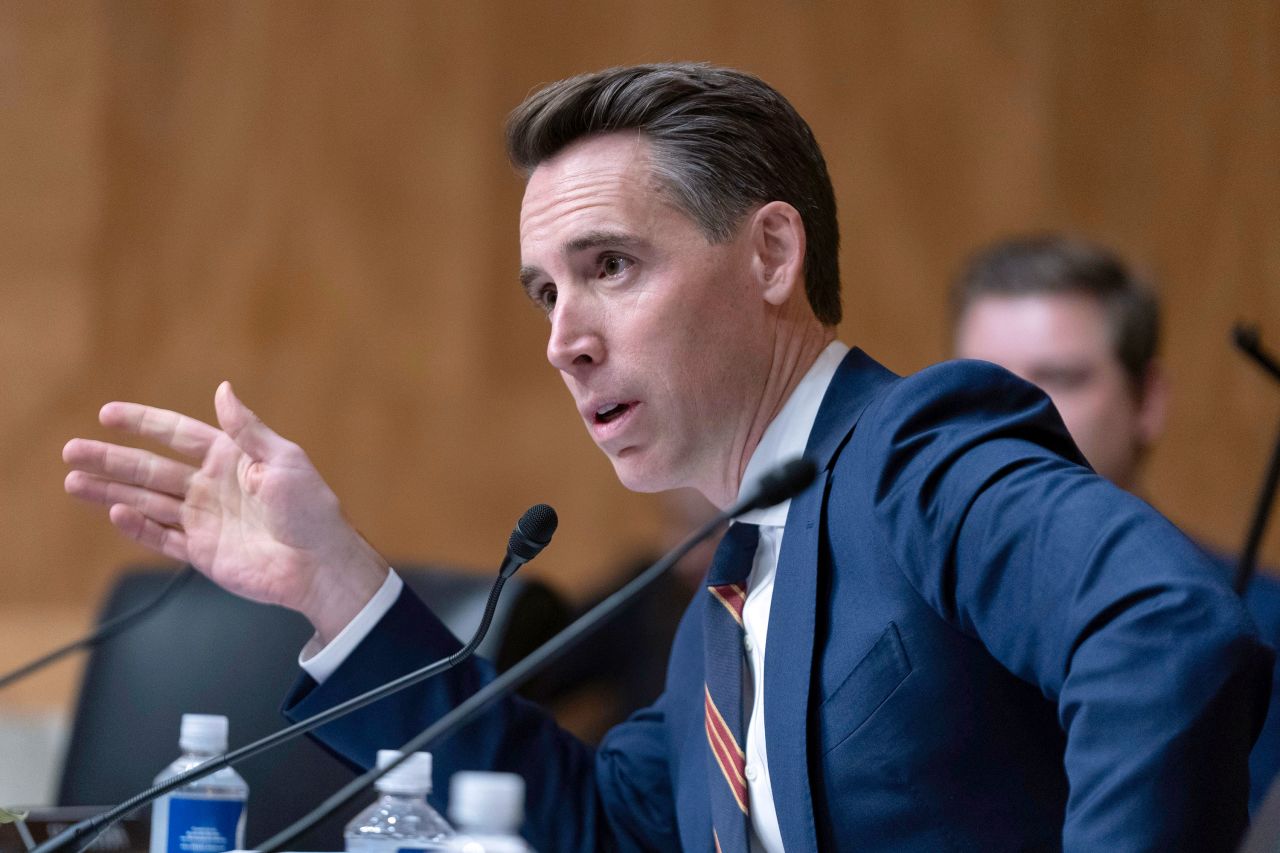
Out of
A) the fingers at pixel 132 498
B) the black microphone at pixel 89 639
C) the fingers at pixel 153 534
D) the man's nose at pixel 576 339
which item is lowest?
the black microphone at pixel 89 639

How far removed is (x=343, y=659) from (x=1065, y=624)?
79 centimetres

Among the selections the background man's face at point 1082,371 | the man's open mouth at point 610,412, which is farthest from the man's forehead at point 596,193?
the background man's face at point 1082,371

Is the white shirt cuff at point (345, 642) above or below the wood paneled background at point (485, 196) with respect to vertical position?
below

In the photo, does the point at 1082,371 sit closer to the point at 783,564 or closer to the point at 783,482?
the point at 783,564

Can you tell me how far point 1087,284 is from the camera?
275 cm

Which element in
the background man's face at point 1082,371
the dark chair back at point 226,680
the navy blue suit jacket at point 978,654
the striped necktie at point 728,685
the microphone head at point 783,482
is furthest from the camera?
the background man's face at point 1082,371

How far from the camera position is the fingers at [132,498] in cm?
168

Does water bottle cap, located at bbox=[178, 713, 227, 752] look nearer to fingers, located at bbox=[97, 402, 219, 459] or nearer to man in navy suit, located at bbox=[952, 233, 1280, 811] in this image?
fingers, located at bbox=[97, 402, 219, 459]

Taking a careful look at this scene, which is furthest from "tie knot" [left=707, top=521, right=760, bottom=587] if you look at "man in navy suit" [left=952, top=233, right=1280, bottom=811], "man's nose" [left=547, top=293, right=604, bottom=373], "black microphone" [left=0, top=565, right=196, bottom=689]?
"man in navy suit" [left=952, top=233, right=1280, bottom=811]

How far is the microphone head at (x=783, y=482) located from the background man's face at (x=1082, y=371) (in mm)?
1571

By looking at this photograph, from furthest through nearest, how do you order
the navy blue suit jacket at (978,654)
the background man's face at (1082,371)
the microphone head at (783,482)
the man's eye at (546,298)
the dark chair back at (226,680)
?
1. the background man's face at (1082,371)
2. the dark chair back at (226,680)
3. the man's eye at (546,298)
4. the microphone head at (783,482)
5. the navy blue suit jacket at (978,654)

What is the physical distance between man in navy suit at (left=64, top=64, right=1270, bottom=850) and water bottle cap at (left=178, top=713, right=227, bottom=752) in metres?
0.15

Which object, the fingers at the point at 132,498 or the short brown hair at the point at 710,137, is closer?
the short brown hair at the point at 710,137

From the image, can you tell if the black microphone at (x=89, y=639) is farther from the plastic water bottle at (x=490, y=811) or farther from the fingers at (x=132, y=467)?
the plastic water bottle at (x=490, y=811)
